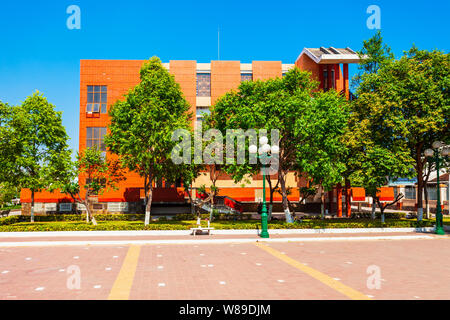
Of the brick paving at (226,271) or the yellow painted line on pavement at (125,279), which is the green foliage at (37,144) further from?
the yellow painted line on pavement at (125,279)

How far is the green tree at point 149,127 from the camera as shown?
2261cm

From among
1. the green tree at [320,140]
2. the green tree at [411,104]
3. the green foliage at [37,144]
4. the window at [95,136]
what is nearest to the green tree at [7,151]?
the green foliage at [37,144]

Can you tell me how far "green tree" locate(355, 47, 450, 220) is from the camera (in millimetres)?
22739

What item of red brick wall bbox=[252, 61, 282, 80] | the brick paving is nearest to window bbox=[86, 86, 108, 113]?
red brick wall bbox=[252, 61, 282, 80]

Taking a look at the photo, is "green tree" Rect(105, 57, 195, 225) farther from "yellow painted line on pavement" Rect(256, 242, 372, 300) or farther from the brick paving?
"yellow painted line on pavement" Rect(256, 242, 372, 300)

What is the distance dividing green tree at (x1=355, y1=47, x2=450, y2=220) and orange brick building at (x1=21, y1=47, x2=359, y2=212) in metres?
13.9

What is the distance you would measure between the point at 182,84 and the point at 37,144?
20.9 metres

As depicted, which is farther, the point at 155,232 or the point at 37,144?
the point at 37,144

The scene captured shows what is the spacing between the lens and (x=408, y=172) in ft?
74.2

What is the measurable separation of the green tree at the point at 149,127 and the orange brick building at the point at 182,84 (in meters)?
12.6

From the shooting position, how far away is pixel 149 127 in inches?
917

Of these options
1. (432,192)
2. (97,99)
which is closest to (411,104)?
(432,192)

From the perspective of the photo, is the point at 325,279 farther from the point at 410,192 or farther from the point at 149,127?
the point at 410,192
